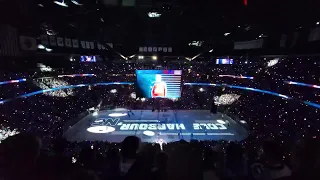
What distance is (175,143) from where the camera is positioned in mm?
3383

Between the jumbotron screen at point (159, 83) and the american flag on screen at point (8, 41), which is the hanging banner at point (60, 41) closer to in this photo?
the american flag on screen at point (8, 41)

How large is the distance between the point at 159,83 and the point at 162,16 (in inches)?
209

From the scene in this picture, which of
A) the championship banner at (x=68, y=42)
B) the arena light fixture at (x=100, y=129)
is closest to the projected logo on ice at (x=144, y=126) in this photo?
the arena light fixture at (x=100, y=129)

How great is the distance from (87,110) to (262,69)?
53.4 feet

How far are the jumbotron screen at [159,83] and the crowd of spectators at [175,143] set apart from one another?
324cm

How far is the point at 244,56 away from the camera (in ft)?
81.5

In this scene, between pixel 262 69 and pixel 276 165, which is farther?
pixel 262 69

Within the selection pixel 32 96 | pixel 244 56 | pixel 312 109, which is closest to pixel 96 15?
pixel 32 96

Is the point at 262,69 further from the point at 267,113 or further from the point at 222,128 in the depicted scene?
the point at 222,128

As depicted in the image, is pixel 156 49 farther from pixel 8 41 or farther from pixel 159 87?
pixel 8 41

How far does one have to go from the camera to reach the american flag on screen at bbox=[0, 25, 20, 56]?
13461 millimetres

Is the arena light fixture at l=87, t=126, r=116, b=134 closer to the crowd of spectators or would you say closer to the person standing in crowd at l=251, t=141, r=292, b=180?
the crowd of spectators

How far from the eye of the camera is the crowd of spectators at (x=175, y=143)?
238 centimetres

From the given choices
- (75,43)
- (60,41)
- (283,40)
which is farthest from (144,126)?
(283,40)
